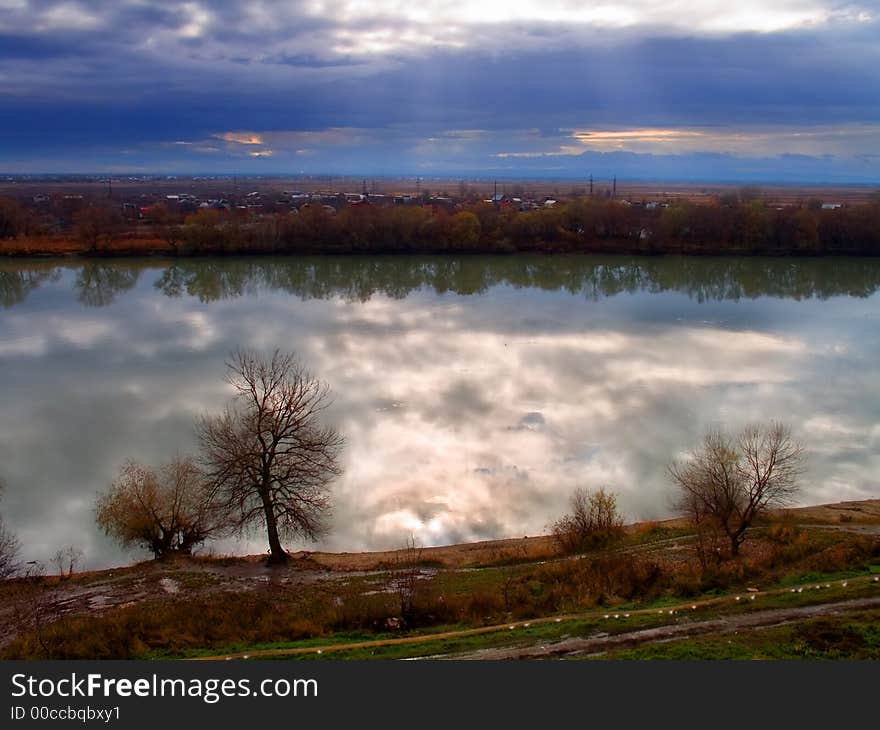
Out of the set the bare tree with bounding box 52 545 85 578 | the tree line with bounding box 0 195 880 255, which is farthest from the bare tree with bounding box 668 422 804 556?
the tree line with bounding box 0 195 880 255

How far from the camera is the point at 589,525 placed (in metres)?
11.0

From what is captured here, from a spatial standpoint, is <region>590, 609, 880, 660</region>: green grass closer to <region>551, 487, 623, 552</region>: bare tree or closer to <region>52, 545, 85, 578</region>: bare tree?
<region>551, 487, 623, 552</region>: bare tree

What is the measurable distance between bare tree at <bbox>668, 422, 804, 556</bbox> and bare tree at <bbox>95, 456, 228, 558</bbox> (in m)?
6.95

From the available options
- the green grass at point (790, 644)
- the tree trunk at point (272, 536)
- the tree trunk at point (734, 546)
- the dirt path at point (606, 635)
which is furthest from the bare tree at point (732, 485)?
the tree trunk at point (272, 536)

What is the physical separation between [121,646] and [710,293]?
29.6 m

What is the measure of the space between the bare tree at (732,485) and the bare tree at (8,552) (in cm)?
933

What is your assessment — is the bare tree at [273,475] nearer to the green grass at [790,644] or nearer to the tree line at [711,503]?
the tree line at [711,503]

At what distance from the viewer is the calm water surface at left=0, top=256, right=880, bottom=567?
12578mm

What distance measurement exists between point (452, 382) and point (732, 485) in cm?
874

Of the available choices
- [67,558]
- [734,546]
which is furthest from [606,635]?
[67,558]

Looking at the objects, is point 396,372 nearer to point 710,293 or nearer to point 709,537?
point 709,537

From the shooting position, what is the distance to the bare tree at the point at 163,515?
10.9 meters

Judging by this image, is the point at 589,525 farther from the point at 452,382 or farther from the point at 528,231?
the point at 528,231

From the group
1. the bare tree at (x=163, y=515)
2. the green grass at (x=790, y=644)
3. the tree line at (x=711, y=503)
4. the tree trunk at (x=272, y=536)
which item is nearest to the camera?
the green grass at (x=790, y=644)
